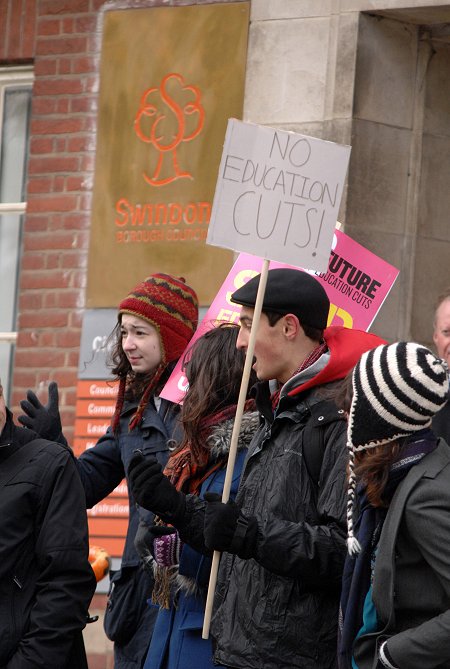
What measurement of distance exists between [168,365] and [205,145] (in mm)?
2218

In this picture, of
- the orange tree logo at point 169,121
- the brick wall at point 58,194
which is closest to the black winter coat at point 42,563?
the brick wall at point 58,194

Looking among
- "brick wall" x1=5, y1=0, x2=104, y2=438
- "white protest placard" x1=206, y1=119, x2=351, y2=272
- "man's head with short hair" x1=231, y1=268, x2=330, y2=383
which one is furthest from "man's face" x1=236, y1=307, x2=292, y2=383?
"brick wall" x1=5, y1=0, x2=104, y2=438

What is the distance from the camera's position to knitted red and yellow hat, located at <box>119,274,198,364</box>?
17.2 feet

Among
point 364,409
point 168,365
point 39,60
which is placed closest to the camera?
point 364,409

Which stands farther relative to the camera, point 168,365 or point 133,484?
point 168,365

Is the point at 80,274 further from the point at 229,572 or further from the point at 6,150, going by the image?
the point at 229,572

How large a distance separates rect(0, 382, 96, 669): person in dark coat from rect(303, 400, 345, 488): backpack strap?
0.77 metres

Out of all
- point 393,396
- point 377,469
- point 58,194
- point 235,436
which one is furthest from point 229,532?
point 58,194

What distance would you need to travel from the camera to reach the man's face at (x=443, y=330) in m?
4.77

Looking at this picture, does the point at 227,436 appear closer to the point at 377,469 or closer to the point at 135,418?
the point at 135,418

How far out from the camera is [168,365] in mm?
5281

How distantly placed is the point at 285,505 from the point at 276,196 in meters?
0.96

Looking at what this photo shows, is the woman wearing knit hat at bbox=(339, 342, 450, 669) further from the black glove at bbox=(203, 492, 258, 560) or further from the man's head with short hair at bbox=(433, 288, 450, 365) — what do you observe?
the man's head with short hair at bbox=(433, 288, 450, 365)

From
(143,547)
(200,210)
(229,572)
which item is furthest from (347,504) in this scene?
(200,210)
